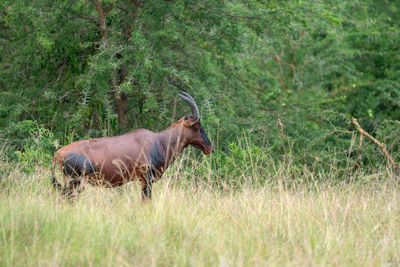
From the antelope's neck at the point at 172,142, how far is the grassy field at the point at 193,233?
1.80 ft

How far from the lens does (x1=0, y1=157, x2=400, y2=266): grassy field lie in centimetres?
411

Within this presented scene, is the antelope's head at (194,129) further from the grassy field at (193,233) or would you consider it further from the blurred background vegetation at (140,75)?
the blurred background vegetation at (140,75)

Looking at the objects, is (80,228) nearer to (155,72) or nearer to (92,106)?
(155,72)

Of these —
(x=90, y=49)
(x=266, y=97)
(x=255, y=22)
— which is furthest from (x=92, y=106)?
(x=266, y=97)

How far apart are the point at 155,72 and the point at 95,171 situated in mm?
3206

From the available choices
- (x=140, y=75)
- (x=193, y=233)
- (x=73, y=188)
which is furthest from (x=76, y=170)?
(x=140, y=75)

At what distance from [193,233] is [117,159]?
55.4 inches

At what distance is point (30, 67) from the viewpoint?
9750 mm

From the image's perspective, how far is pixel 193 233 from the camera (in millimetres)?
Result: 4582

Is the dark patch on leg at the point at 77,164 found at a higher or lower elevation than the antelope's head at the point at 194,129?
lower

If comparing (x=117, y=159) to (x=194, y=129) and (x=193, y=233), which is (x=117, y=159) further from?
(x=193, y=233)

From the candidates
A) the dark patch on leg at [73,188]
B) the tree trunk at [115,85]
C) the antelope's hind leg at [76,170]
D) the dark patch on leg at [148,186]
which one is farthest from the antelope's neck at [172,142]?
the tree trunk at [115,85]

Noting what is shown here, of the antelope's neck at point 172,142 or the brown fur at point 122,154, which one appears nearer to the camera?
the brown fur at point 122,154

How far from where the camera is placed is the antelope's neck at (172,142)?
5922 mm
